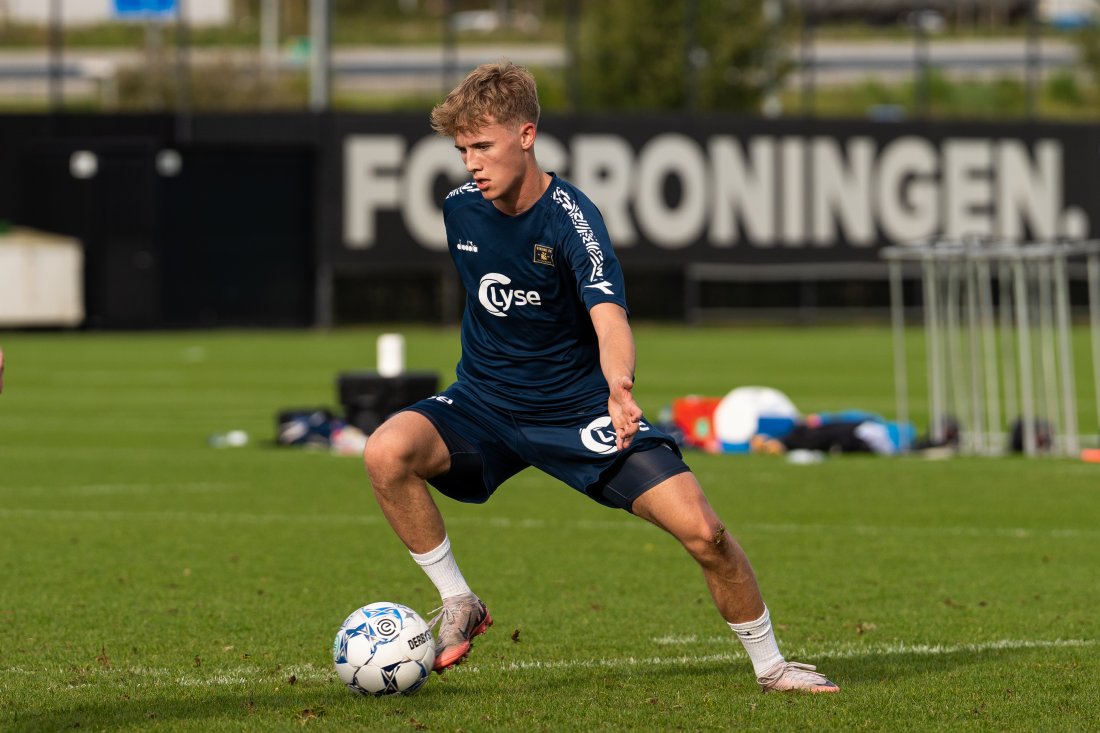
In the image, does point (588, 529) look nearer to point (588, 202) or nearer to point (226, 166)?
point (588, 202)

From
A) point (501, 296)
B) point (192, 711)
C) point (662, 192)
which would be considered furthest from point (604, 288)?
point (662, 192)

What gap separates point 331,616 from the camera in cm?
827

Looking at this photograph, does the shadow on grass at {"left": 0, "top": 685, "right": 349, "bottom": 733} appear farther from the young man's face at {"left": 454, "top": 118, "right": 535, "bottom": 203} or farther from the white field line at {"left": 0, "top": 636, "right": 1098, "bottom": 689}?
the young man's face at {"left": 454, "top": 118, "right": 535, "bottom": 203}

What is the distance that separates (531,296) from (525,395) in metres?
0.37

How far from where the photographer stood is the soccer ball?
6.47 m

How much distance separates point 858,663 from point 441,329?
30.9 meters

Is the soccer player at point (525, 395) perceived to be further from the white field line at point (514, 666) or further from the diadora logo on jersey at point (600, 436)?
the white field line at point (514, 666)

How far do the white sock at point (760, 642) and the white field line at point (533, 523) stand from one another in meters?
4.67

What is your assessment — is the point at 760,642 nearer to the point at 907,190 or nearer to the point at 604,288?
the point at 604,288

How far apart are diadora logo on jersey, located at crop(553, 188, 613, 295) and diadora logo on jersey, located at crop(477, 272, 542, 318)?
0.95 ft

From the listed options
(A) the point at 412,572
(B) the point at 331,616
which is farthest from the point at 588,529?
(B) the point at 331,616

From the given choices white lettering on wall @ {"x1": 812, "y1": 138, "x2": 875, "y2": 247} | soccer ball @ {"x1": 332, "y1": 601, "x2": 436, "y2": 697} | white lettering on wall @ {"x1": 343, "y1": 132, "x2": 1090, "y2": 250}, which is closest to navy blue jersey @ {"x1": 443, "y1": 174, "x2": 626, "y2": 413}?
soccer ball @ {"x1": 332, "y1": 601, "x2": 436, "y2": 697}

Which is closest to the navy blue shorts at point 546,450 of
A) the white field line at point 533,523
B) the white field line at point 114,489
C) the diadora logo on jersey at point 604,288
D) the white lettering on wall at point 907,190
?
the diadora logo on jersey at point 604,288

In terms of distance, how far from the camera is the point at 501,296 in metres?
6.52
